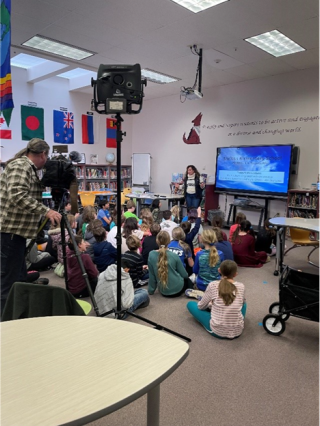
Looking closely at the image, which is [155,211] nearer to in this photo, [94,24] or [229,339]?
[94,24]

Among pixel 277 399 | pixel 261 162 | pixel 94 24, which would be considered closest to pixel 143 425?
pixel 277 399

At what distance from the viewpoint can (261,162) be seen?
265 inches

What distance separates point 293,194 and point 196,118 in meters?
3.32

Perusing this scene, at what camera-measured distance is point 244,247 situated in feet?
14.4

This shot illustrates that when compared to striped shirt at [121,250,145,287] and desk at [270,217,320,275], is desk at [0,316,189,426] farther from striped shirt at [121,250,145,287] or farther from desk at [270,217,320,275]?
desk at [270,217,320,275]

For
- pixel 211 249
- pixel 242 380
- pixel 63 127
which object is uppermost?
pixel 63 127

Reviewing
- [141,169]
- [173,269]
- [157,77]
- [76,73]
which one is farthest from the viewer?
[141,169]

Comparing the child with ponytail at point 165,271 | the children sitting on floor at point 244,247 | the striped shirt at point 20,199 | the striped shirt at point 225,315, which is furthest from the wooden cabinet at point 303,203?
the striped shirt at point 20,199

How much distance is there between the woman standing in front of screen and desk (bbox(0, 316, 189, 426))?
623cm

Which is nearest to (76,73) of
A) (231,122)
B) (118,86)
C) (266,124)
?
(231,122)

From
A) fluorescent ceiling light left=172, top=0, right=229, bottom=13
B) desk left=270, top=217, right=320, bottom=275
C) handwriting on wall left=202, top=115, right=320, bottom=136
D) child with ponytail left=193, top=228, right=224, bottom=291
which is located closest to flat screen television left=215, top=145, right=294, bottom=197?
handwriting on wall left=202, top=115, right=320, bottom=136

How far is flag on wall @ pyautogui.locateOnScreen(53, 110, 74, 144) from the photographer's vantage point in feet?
26.1

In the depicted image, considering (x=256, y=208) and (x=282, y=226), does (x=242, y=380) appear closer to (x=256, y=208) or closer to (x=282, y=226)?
(x=282, y=226)

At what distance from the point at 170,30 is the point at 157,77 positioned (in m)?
2.65
